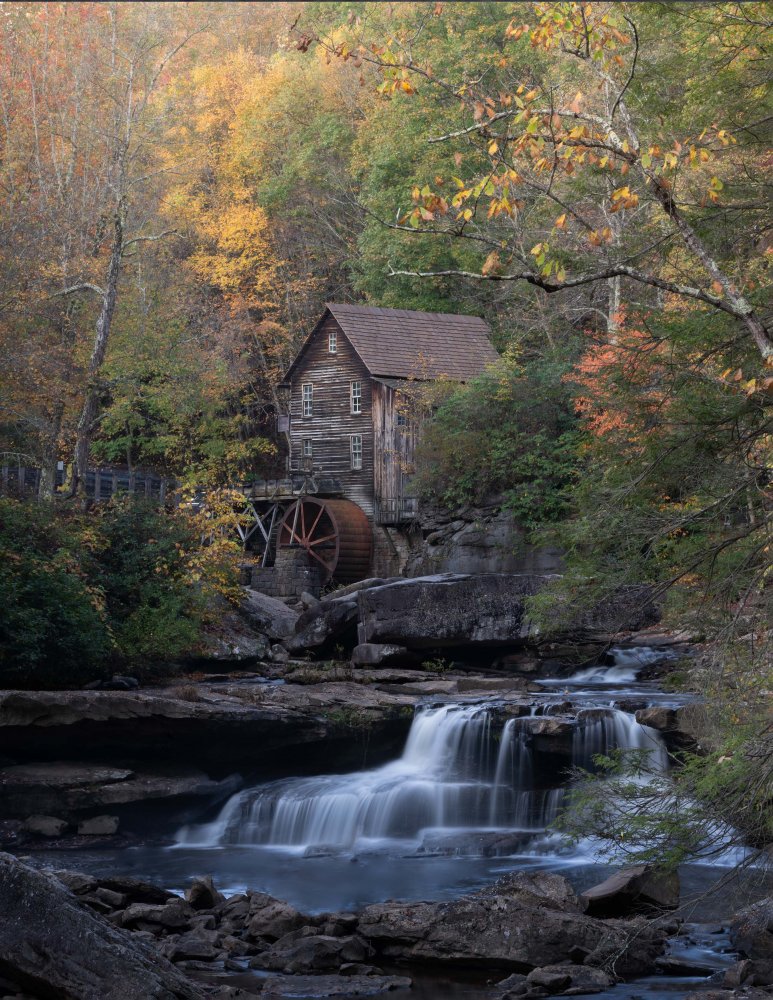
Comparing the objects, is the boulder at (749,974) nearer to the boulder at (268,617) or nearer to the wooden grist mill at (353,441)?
the boulder at (268,617)

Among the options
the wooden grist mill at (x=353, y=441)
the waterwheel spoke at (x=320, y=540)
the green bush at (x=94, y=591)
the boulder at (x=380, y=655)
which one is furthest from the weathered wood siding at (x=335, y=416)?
the green bush at (x=94, y=591)

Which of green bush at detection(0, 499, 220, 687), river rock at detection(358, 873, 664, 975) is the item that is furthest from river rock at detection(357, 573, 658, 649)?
river rock at detection(358, 873, 664, 975)

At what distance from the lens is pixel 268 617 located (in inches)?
955

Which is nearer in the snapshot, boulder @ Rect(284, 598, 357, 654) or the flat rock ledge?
the flat rock ledge

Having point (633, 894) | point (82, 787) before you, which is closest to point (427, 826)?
point (82, 787)

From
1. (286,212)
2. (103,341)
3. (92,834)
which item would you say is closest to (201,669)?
(92,834)

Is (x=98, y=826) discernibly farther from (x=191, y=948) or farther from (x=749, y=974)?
(x=749, y=974)

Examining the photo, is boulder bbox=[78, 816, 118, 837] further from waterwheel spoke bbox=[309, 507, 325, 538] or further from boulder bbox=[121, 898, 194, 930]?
waterwheel spoke bbox=[309, 507, 325, 538]

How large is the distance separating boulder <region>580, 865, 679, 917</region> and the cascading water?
11.0 feet

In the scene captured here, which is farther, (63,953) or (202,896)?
(202,896)

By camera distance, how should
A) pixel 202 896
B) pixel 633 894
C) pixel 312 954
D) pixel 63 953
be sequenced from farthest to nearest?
pixel 202 896 < pixel 633 894 < pixel 312 954 < pixel 63 953

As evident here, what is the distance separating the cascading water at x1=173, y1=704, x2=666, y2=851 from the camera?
14297 mm

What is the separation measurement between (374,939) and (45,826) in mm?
5762

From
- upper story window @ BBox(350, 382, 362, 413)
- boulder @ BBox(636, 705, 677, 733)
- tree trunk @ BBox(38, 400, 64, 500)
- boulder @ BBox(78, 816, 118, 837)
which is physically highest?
upper story window @ BBox(350, 382, 362, 413)
